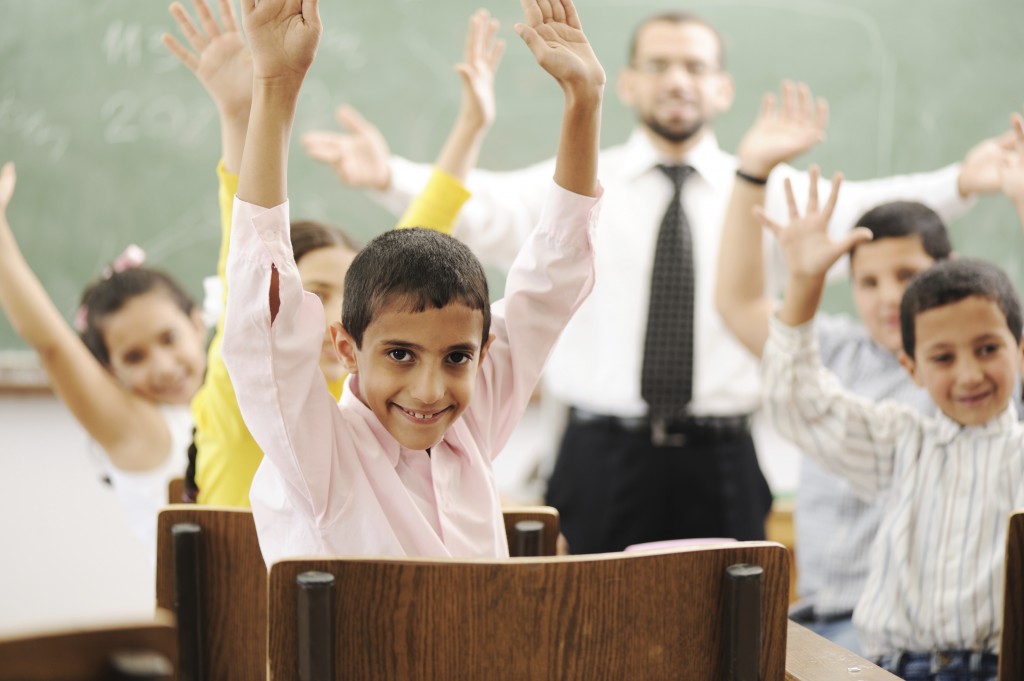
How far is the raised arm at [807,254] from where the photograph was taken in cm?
180

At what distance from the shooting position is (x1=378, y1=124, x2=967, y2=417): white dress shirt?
292cm

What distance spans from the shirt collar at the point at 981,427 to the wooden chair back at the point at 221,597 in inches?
42.0

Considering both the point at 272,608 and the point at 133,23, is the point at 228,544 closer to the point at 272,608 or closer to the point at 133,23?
the point at 272,608

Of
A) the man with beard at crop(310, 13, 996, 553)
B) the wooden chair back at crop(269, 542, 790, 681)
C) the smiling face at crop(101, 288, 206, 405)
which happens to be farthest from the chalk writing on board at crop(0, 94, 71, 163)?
the wooden chair back at crop(269, 542, 790, 681)

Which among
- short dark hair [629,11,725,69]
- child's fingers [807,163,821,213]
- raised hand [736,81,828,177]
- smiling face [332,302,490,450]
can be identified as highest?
short dark hair [629,11,725,69]

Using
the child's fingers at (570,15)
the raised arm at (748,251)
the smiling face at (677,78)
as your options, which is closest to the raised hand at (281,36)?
the child's fingers at (570,15)

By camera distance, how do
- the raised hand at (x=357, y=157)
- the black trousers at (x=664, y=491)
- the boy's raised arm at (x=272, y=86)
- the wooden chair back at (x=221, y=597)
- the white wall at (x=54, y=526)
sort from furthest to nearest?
the white wall at (x=54, y=526) → the black trousers at (x=664, y=491) → the raised hand at (x=357, y=157) → the wooden chair back at (x=221, y=597) → the boy's raised arm at (x=272, y=86)

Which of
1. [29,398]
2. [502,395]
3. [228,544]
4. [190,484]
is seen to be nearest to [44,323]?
[190,484]

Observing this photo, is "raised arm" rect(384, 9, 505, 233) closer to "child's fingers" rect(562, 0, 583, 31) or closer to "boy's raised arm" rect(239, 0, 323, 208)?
"child's fingers" rect(562, 0, 583, 31)

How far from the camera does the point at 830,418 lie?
179 centimetres

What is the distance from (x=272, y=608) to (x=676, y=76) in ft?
7.37

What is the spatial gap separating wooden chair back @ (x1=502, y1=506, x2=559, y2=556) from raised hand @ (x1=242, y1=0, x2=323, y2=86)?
0.63 metres

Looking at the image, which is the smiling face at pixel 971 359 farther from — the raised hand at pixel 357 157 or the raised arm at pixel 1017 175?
the raised hand at pixel 357 157

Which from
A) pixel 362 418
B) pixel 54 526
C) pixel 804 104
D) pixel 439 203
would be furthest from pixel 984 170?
pixel 54 526
